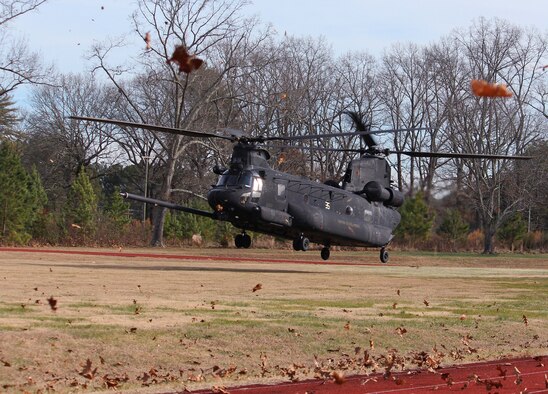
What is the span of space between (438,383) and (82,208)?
177ft

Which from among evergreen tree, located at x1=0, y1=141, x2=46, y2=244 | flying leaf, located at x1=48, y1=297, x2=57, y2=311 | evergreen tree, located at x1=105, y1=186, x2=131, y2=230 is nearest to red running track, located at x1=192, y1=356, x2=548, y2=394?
flying leaf, located at x1=48, y1=297, x2=57, y2=311

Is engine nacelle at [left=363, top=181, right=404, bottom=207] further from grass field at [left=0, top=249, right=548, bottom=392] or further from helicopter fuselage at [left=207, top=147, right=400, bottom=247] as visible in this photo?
grass field at [left=0, top=249, right=548, bottom=392]

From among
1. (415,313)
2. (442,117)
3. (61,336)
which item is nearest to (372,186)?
(415,313)

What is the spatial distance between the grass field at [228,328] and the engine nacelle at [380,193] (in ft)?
25.2

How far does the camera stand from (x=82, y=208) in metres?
68.2

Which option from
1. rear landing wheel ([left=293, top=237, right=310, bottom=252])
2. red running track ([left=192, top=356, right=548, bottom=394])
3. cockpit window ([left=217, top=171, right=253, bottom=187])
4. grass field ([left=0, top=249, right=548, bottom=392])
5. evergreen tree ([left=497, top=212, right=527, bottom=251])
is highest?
evergreen tree ([left=497, top=212, right=527, bottom=251])

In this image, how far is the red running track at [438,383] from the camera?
609 inches

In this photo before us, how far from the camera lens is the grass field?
1589 cm

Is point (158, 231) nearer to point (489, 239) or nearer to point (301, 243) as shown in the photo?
point (489, 239)

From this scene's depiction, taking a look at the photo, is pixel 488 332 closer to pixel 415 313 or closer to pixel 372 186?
pixel 415 313

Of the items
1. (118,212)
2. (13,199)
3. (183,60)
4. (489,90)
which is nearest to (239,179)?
(489,90)

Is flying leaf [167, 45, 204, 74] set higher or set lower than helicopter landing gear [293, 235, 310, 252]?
higher

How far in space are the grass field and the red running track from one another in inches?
19.9

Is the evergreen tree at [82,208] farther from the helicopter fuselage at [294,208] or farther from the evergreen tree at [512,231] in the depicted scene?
the evergreen tree at [512,231]
